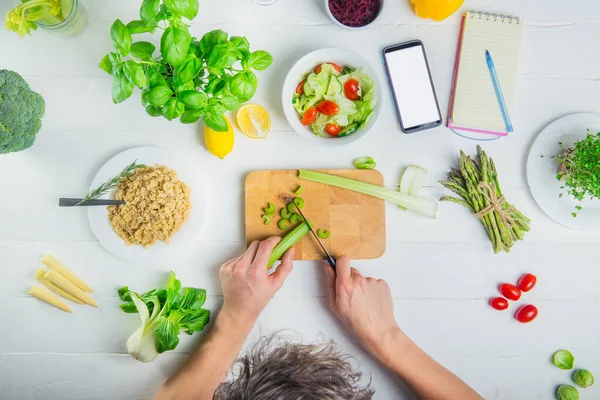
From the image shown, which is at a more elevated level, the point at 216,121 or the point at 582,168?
the point at 216,121

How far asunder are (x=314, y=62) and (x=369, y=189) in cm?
45

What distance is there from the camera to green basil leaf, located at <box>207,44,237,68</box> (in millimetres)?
1235

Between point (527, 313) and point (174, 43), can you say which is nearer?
point (174, 43)

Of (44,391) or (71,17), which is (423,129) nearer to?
(71,17)

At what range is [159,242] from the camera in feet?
5.15

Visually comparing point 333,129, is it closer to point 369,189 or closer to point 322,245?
point 369,189

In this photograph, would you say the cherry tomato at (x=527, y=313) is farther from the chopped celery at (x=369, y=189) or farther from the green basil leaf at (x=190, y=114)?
the green basil leaf at (x=190, y=114)

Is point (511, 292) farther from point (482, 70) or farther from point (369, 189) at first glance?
point (482, 70)

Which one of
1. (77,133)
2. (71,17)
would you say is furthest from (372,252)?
(71,17)

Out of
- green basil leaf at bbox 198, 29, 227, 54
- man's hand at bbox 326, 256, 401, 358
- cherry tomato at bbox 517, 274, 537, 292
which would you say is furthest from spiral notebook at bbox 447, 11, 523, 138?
green basil leaf at bbox 198, 29, 227, 54

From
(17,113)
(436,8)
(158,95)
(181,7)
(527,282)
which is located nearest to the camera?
(181,7)

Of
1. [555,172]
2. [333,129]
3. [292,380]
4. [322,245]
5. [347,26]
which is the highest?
[347,26]

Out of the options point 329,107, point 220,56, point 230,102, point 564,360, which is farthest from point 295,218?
point 564,360

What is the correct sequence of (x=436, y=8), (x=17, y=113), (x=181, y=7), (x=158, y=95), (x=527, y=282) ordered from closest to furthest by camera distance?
(x=181, y=7) → (x=158, y=95) → (x=17, y=113) → (x=436, y=8) → (x=527, y=282)
